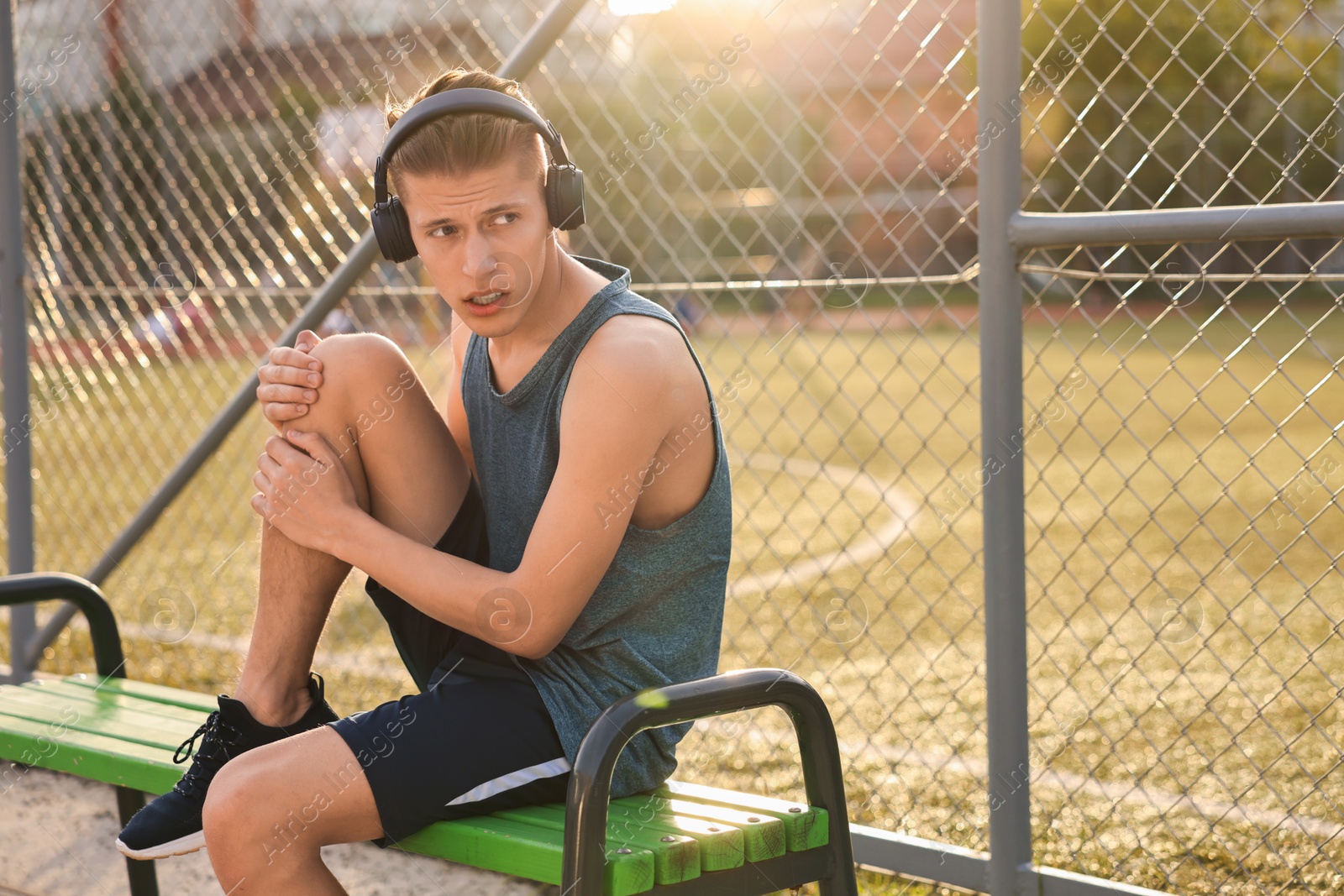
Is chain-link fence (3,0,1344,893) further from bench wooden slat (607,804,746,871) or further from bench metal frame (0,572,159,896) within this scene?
bench metal frame (0,572,159,896)

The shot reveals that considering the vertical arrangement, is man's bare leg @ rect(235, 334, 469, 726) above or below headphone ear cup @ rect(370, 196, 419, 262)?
below

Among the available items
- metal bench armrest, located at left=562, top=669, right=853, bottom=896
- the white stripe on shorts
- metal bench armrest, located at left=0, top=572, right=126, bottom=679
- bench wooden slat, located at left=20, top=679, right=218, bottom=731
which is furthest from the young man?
metal bench armrest, located at left=0, top=572, right=126, bottom=679

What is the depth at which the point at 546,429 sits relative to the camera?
2.29 meters

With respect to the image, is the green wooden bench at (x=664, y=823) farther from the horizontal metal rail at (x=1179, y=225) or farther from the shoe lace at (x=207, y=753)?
the horizontal metal rail at (x=1179, y=225)

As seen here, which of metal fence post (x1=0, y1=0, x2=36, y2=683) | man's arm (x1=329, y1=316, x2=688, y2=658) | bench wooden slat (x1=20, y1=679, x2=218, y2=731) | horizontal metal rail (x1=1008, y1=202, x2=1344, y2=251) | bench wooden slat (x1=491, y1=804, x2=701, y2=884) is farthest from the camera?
metal fence post (x1=0, y1=0, x2=36, y2=683)

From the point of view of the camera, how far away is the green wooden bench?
1.86 m

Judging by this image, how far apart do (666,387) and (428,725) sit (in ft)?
2.24

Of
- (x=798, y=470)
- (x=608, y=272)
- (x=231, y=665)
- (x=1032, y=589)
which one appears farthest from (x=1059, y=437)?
(x=608, y=272)

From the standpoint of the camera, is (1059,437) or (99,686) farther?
(1059,437)

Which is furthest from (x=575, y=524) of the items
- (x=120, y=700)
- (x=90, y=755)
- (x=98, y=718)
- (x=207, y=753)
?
(x=120, y=700)

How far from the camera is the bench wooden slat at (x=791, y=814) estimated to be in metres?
2.10

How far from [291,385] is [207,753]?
67cm

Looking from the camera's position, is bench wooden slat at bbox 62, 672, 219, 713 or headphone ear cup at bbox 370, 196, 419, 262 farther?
bench wooden slat at bbox 62, 672, 219, 713

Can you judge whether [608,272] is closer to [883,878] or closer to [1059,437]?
[883,878]
